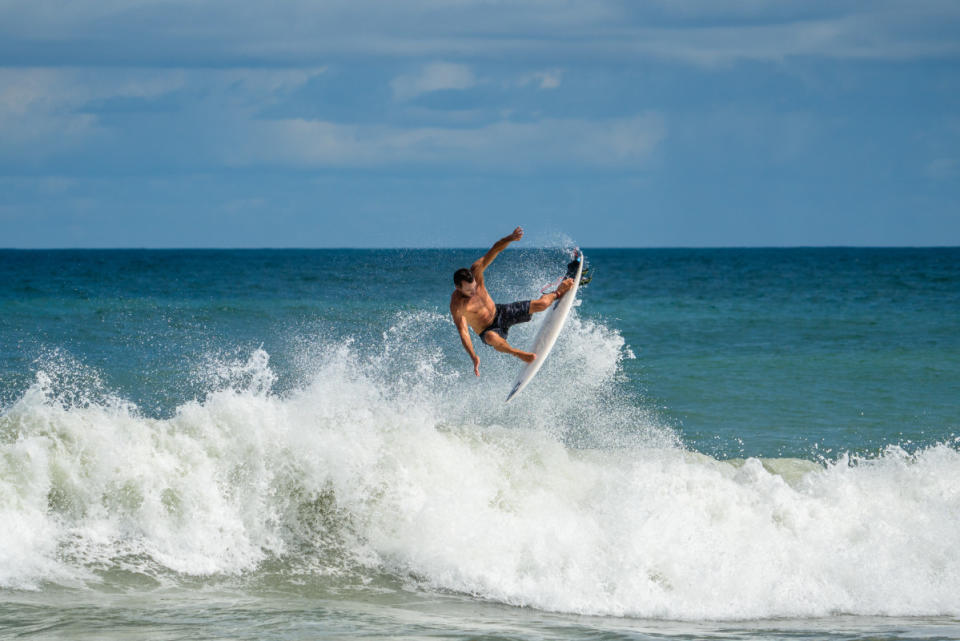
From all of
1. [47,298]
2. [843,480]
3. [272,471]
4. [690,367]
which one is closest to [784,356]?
[690,367]

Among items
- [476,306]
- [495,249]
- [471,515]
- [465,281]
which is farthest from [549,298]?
[471,515]

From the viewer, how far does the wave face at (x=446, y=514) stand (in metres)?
8.11

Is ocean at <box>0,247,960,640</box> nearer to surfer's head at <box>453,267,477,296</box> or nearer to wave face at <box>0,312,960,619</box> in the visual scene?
wave face at <box>0,312,960,619</box>

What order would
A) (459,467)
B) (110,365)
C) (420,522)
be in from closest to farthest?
(420,522), (459,467), (110,365)

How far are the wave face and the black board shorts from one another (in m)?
1.11

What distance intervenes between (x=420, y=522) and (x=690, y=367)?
11.3 meters

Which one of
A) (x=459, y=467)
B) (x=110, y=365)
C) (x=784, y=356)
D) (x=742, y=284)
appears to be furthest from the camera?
(x=742, y=284)

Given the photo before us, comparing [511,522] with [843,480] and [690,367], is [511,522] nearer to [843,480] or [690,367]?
[843,480]

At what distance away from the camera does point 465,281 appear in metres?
9.77

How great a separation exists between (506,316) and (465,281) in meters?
0.88

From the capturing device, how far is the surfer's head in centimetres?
969

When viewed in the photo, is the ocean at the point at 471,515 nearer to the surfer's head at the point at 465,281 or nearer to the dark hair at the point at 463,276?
the surfer's head at the point at 465,281

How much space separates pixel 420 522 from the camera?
8875mm

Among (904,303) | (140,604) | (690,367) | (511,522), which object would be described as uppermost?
Answer: (904,303)
